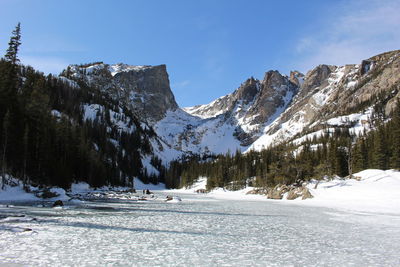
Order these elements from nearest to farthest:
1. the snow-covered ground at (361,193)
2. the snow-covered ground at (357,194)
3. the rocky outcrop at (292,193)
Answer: the snow-covered ground at (357,194) < the snow-covered ground at (361,193) < the rocky outcrop at (292,193)

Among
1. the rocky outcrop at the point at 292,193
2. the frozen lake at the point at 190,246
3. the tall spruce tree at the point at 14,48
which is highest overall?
the tall spruce tree at the point at 14,48

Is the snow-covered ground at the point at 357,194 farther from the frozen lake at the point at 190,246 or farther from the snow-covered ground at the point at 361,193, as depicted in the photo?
the frozen lake at the point at 190,246

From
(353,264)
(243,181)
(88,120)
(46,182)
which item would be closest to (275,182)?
(243,181)

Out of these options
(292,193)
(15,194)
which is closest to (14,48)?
(15,194)

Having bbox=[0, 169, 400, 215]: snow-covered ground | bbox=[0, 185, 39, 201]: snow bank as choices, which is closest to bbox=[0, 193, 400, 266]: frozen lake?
bbox=[0, 169, 400, 215]: snow-covered ground

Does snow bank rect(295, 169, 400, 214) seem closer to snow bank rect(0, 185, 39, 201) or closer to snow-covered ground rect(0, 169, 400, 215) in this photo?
snow-covered ground rect(0, 169, 400, 215)

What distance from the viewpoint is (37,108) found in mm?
63750

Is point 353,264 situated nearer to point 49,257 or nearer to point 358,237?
point 358,237

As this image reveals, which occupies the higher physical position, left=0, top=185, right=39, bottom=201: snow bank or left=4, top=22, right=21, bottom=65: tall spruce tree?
left=4, top=22, right=21, bottom=65: tall spruce tree

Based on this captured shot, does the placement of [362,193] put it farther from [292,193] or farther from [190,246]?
[190,246]

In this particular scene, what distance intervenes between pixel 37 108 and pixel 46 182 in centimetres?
1644

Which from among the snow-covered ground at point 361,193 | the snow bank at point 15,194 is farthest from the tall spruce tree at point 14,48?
the snow-covered ground at point 361,193

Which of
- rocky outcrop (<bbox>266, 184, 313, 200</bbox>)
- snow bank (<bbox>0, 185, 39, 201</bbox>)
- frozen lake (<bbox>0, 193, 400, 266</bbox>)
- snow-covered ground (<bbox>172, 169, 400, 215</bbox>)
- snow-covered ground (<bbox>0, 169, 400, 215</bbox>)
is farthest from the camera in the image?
rocky outcrop (<bbox>266, 184, 313, 200</bbox>)

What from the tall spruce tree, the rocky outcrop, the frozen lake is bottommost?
the rocky outcrop
